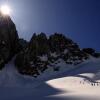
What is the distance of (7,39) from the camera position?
5588cm

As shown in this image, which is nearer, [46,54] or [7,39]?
[46,54]

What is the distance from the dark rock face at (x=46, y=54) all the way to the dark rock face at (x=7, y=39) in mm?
3289

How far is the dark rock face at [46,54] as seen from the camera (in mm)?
47000

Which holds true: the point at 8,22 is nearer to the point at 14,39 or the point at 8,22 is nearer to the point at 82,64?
the point at 14,39

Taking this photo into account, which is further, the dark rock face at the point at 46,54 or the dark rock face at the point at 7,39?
the dark rock face at the point at 7,39

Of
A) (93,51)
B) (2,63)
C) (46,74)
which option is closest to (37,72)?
(46,74)

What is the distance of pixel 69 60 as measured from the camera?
48281 mm

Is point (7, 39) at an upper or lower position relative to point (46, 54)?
upper

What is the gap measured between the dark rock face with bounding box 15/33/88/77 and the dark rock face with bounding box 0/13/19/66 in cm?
329

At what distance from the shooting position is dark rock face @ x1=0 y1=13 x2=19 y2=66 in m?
52.5

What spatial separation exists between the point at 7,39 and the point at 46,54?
1191 cm

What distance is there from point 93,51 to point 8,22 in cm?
2256

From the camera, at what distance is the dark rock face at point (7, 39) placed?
172 feet

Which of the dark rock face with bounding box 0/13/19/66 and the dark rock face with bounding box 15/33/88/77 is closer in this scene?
the dark rock face with bounding box 15/33/88/77
